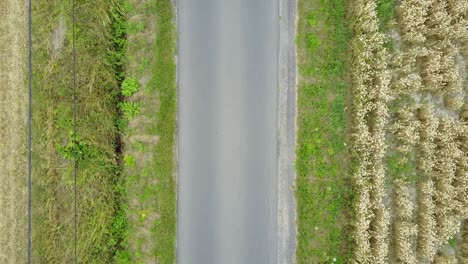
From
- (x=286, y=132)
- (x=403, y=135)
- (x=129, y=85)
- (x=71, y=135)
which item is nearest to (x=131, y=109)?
(x=129, y=85)

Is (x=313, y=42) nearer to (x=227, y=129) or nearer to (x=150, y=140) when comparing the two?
(x=227, y=129)

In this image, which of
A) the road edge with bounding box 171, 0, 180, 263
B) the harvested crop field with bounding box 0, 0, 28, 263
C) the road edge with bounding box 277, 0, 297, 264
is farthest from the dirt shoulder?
the road edge with bounding box 277, 0, 297, 264

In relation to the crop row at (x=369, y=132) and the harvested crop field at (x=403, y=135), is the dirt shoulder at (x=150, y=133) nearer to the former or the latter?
the harvested crop field at (x=403, y=135)

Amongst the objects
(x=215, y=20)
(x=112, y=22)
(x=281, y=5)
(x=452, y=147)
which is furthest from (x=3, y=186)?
(x=452, y=147)

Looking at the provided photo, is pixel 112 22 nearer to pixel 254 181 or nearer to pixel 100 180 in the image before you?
pixel 100 180

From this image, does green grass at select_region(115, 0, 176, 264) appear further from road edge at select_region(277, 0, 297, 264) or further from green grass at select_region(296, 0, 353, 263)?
green grass at select_region(296, 0, 353, 263)

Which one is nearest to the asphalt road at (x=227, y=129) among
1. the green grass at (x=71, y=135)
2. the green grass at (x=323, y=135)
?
the green grass at (x=323, y=135)
